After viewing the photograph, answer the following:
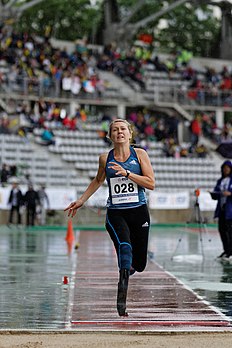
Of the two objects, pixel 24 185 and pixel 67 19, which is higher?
pixel 67 19

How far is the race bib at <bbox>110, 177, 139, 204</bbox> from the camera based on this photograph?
11.1m

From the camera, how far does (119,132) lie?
11.1m

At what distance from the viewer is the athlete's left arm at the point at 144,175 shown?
36.0ft

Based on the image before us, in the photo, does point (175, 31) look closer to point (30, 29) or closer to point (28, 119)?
point (30, 29)

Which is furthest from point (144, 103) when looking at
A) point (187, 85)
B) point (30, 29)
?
point (30, 29)

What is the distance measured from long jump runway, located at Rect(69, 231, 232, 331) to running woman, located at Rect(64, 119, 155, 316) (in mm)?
620

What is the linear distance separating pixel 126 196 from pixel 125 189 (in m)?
0.07

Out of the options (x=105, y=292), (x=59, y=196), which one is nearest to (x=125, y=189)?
(x=105, y=292)

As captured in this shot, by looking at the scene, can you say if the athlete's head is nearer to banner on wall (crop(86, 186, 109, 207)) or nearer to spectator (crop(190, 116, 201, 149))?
banner on wall (crop(86, 186, 109, 207))

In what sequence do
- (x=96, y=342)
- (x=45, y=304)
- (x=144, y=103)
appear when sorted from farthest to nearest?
(x=144, y=103) → (x=45, y=304) → (x=96, y=342)

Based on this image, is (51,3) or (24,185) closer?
(24,185)

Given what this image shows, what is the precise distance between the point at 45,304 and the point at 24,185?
3204 cm

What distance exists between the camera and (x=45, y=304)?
12016 mm

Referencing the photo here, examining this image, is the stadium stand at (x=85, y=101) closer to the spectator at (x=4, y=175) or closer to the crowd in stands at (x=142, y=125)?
the crowd in stands at (x=142, y=125)
